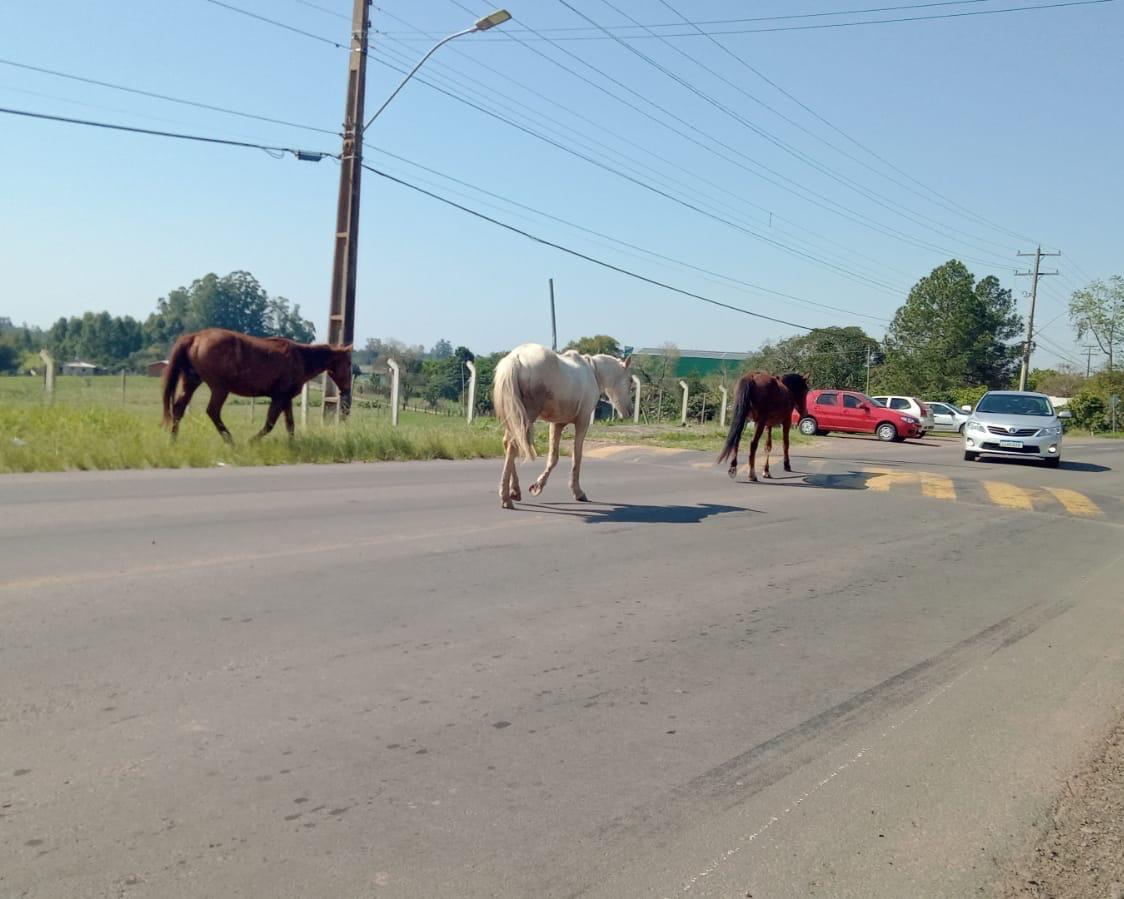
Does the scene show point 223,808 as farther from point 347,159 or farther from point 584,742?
point 347,159

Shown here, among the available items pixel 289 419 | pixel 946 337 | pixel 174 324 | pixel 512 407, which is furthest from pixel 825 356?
pixel 512 407

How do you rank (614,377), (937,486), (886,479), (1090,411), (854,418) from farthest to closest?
(1090,411), (854,418), (886,479), (937,486), (614,377)

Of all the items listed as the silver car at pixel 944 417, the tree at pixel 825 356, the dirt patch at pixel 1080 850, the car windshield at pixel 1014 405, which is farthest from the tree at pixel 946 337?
the dirt patch at pixel 1080 850

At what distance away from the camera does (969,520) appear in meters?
13.0

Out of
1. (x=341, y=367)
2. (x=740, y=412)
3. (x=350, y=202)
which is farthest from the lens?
(x=350, y=202)

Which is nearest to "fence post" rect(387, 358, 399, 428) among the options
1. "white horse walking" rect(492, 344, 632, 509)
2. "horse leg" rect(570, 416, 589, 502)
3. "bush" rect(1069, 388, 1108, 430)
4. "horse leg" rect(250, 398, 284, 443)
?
"horse leg" rect(250, 398, 284, 443)

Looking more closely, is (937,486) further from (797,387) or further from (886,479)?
(797,387)

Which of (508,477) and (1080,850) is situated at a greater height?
(508,477)

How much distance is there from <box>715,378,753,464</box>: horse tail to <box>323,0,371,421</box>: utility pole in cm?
823

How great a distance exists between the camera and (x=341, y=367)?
18.3m

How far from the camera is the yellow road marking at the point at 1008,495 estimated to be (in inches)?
599

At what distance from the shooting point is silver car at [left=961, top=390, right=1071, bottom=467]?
23.5 meters

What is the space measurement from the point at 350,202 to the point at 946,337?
6450 cm

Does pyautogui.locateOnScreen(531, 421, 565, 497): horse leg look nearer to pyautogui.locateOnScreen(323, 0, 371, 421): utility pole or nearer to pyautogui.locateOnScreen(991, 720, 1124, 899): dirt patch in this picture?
pyautogui.locateOnScreen(991, 720, 1124, 899): dirt patch
